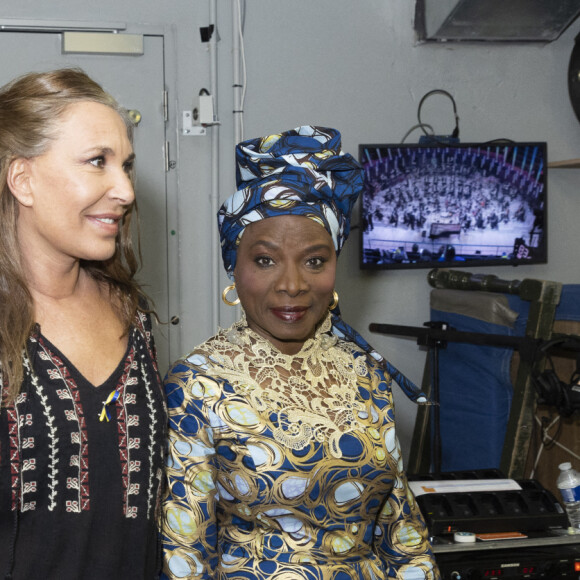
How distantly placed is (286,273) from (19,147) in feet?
1.63

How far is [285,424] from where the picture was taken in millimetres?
1395

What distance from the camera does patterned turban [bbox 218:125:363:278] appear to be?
145 centimetres

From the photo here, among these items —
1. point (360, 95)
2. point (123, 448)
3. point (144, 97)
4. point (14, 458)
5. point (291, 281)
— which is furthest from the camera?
point (360, 95)

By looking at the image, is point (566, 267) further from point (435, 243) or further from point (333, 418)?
point (333, 418)

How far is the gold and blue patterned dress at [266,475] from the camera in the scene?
137cm

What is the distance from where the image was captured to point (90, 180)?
4.09ft

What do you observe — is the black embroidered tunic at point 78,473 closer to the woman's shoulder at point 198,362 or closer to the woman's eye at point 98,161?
the woman's shoulder at point 198,362

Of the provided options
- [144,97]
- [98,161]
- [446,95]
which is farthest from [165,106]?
→ [98,161]

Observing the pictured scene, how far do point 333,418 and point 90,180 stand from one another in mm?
598

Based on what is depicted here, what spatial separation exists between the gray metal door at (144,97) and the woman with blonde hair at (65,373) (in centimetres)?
185

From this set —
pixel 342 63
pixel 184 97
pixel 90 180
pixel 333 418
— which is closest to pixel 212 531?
pixel 333 418

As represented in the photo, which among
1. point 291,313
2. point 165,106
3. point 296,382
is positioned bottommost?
point 296,382

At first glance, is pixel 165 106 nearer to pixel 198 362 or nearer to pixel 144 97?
pixel 144 97

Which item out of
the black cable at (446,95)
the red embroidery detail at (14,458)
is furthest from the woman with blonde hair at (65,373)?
the black cable at (446,95)
